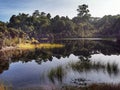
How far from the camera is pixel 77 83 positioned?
15188 millimetres

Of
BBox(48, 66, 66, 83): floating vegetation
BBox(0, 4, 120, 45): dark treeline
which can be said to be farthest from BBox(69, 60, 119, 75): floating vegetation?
BBox(0, 4, 120, 45): dark treeline

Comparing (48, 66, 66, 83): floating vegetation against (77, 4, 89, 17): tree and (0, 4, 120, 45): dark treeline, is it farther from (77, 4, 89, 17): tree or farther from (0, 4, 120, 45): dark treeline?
(77, 4, 89, 17): tree

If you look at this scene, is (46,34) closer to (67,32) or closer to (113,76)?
(67,32)

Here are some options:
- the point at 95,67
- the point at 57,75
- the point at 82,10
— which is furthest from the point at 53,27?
the point at 57,75

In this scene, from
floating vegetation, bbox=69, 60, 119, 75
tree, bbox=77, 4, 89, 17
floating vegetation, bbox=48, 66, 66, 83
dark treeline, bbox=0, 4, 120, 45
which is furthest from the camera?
tree, bbox=77, 4, 89, 17

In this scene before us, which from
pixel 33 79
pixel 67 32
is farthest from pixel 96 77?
pixel 67 32

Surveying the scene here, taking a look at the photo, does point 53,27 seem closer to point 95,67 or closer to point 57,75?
point 95,67

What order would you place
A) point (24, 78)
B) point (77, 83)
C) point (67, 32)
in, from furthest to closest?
point (67, 32)
point (24, 78)
point (77, 83)

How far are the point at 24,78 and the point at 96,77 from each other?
5648 millimetres

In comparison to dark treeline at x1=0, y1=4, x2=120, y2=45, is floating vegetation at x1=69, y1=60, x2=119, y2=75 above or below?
below

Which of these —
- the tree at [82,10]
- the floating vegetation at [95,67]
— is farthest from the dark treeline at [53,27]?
the floating vegetation at [95,67]

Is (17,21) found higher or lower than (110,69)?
higher

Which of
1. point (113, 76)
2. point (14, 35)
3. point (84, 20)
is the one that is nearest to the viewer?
point (113, 76)

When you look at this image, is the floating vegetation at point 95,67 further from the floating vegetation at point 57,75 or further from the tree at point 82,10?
the tree at point 82,10
